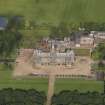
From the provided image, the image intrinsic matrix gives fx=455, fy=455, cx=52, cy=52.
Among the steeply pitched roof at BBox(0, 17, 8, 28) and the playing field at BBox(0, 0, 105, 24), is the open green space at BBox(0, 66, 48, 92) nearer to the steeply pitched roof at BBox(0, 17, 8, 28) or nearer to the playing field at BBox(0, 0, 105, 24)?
the steeply pitched roof at BBox(0, 17, 8, 28)

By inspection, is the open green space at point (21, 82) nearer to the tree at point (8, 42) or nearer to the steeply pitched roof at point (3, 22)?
the tree at point (8, 42)

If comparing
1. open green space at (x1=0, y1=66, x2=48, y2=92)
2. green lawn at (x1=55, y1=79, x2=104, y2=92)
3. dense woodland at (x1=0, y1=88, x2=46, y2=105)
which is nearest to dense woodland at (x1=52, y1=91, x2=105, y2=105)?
green lawn at (x1=55, y1=79, x2=104, y2=92)

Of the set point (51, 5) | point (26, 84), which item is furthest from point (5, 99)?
point (51, 5)

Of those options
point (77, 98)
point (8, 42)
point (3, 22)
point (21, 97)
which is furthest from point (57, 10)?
point (21, 97)

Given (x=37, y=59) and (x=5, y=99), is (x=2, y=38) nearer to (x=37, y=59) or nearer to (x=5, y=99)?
(x=37, y=59)

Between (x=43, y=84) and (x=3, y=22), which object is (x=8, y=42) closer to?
(x=3, y=22)
